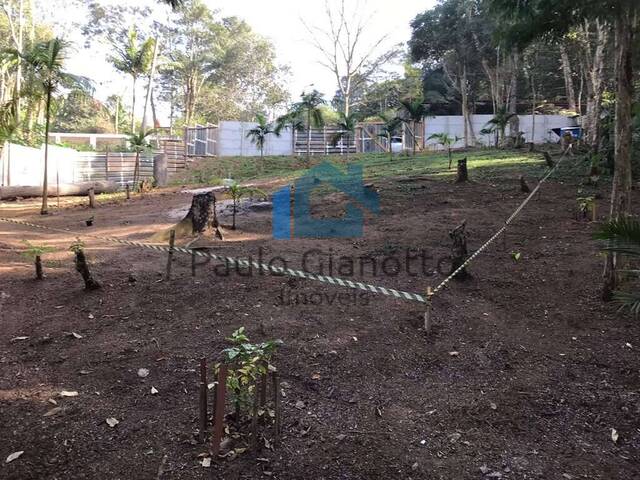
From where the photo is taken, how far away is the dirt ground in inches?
130

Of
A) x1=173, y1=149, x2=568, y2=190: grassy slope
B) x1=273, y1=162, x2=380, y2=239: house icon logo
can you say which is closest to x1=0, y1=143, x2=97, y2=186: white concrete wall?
x1=173, y1=149, x2=568, y2=190: grassy slope

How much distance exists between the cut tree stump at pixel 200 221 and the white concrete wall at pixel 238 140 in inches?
790

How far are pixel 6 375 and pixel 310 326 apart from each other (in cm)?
278

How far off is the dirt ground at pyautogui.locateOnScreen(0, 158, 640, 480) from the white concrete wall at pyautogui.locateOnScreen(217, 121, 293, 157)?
21276 millimetres

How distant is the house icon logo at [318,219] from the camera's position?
941cm

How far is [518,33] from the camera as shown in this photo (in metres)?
6.41

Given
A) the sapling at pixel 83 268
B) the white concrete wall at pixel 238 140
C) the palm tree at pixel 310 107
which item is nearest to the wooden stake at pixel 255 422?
the sapling at pixel 83 268

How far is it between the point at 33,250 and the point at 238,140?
23.3 m

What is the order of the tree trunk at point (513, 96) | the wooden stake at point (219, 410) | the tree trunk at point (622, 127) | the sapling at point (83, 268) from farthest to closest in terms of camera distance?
the tree trunk at point (513, 96) < the sapling at point (83, 268) < the tree trunk at point (622, 127) < the wooden stake at point (219, 410)

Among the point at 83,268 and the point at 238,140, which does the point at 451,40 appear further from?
the point at 83,268

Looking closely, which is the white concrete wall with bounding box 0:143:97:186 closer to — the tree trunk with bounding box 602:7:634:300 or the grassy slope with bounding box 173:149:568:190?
the grassy slope with bounding box 173:149:568:190

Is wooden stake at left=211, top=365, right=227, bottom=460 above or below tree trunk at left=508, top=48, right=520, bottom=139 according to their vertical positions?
below

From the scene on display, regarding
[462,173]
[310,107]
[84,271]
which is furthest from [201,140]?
[84,271]

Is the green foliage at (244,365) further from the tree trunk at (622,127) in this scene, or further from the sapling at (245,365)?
the tree trunk at (622,127)
